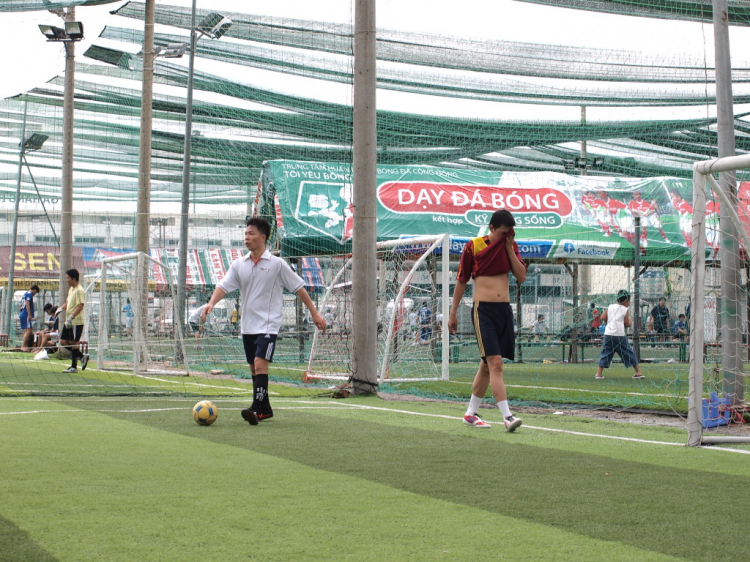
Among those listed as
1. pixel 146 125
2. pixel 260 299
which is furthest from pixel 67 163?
pixel 260 299

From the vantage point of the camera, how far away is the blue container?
7.94 metres

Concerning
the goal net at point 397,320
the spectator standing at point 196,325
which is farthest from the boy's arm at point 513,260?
the spectator standing at point 196,325

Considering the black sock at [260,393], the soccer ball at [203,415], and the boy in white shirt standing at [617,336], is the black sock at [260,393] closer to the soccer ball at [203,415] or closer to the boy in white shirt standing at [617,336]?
the soccer ball at [203,415]

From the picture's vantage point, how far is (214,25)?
17328 millimetres

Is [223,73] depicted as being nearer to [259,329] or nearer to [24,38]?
[24,38]

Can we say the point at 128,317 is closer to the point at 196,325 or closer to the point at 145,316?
the point at 145,316

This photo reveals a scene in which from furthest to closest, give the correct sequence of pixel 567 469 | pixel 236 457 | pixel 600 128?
pixel 600 128 < pixel 236 457 < pixel 567 469

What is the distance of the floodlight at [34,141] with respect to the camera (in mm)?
25066

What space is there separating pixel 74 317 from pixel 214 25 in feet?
20.4

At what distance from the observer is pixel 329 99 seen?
63.4 ft

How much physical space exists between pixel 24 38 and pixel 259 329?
11.2 m

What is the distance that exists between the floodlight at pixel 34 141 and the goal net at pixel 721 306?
66.2 feet

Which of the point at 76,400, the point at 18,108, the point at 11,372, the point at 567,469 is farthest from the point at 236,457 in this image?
the point at 18,108

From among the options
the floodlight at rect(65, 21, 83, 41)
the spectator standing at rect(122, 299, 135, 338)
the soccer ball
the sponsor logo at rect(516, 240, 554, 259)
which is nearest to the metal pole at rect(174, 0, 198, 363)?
the spectator standing at rect(122, 299, 135, 338)
